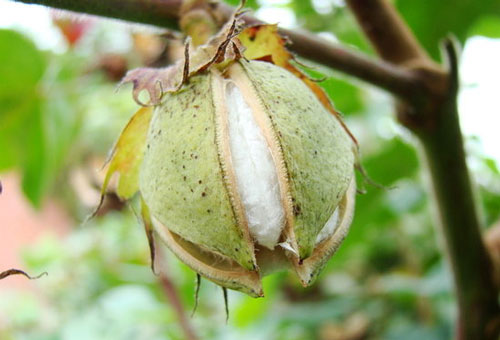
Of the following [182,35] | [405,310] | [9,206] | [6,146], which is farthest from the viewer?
[9,206]

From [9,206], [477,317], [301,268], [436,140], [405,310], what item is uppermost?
[301,268]

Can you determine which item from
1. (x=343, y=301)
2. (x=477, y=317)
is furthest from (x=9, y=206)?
(x=477, y=317)

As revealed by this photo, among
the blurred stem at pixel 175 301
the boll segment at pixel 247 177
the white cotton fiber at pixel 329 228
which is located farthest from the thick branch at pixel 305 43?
the blurred stem at pixel 175 301

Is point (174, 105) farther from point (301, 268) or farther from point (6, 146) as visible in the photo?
point (6, 146)

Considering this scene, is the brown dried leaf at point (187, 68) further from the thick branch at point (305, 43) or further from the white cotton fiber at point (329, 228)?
the white cotton fiber at point (329, 228)

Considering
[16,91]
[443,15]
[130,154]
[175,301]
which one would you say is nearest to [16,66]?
→ [16,91]

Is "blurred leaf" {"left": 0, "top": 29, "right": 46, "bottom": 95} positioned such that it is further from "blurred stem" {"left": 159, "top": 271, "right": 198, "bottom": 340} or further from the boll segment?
the boll segment

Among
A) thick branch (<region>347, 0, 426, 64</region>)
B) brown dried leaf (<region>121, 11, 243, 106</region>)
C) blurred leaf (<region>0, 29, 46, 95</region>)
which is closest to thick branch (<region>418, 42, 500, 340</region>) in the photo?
thick branch (<region>347, 0, 426, 64</region>)

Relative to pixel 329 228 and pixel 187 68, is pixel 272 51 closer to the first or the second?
pixel 187 68
